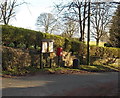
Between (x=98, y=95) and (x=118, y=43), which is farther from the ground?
(x=118, y=43)

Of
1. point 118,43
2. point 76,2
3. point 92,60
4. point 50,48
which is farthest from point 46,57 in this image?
point 118,43

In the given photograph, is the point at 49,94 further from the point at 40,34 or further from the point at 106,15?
the point at 106,15

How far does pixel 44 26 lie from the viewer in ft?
169

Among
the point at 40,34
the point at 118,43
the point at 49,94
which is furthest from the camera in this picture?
the point at 118,43

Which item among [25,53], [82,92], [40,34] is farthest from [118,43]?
[82,92]

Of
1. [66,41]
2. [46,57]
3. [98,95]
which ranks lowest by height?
[98,95]

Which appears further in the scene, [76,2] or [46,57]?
[76,2]

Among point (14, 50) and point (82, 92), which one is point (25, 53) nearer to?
point (14, 50)

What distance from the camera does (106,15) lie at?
4456 cm

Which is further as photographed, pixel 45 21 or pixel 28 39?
pixel 45 21

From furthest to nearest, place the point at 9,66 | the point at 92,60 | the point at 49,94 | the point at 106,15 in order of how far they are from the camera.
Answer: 1. the point at 106,15
2. the point at 92,60
3. the point at 9,66
4. the point at 49,94

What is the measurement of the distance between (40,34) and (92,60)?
6857 millimetres

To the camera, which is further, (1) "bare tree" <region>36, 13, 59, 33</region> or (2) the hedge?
(1) "bare tree" <region>36, 13, 59, 33</region>

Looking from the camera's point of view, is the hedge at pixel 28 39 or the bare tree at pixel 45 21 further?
the bare tree at pixel 45 21
